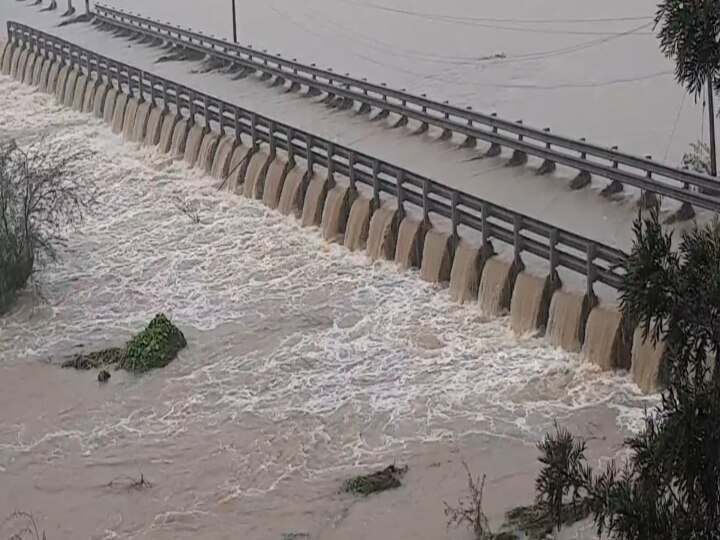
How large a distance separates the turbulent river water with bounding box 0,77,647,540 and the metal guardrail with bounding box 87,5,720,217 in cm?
407

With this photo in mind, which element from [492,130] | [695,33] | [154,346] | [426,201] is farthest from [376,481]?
[492,130]

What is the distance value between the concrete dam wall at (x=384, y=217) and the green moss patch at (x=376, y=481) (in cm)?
323

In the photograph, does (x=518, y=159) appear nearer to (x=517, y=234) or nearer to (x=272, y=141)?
(x=272, y=141)

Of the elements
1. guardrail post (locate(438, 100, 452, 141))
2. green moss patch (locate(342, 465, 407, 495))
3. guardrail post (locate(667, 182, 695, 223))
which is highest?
guardrail post (locate(667, 182, 695, 223))

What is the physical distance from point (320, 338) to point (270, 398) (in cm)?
202

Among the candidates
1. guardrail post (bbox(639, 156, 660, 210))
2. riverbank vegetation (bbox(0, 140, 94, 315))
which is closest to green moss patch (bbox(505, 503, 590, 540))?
guardrail post (bbox(639, 156, 660, 210))

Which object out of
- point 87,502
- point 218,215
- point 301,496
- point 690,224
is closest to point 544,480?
point 301,496

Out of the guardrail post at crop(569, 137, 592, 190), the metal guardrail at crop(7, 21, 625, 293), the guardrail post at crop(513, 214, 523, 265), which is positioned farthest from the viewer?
the guardrail post at crop(569, 137, 592, 190)

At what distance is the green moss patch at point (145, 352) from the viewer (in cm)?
1791

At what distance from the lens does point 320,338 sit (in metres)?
18.3

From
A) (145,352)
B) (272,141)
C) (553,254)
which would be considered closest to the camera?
(553,254)

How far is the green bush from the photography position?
17875mm

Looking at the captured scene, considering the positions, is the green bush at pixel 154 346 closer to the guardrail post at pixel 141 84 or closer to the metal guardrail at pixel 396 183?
the metal guardrail at pixel 396 183

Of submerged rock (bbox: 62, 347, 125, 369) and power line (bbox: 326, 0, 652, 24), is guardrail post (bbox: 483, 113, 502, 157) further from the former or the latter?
power line (bbox: 326, 0, 652, 24)
